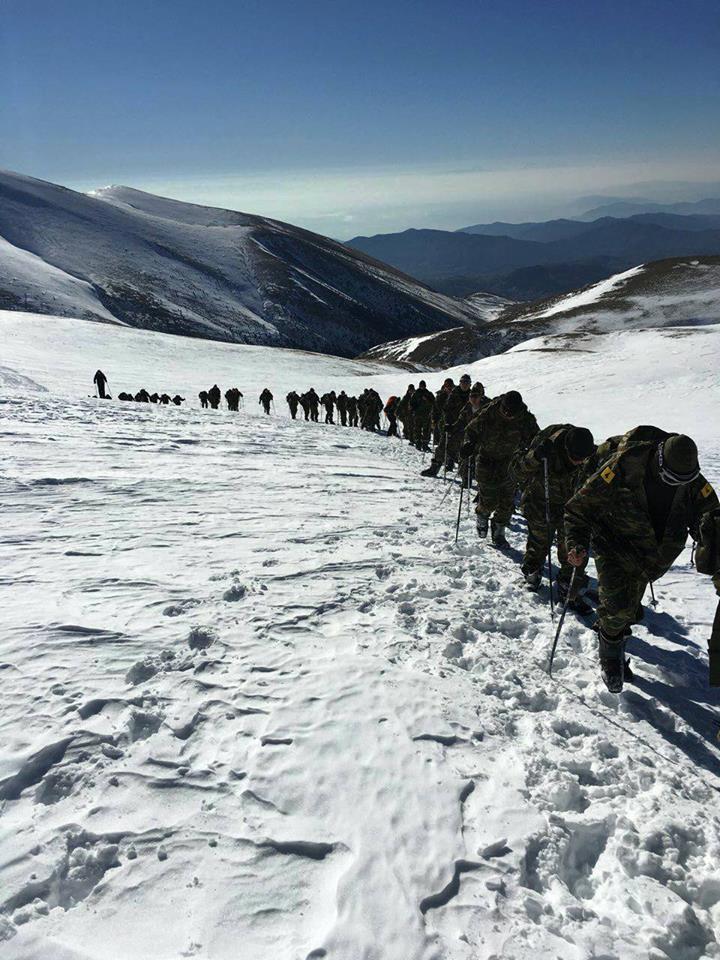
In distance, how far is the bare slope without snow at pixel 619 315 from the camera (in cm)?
8094

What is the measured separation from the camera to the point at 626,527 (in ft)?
15.6

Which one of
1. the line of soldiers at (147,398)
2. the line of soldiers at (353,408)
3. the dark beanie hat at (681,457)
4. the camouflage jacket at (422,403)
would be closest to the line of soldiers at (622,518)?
the dark beanie hat at (681,457)

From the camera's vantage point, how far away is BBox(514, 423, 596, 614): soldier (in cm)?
682

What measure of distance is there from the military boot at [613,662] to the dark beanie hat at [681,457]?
5.31 feet

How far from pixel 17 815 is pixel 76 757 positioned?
49cm

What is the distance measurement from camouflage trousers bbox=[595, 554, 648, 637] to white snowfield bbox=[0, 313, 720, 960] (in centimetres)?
63

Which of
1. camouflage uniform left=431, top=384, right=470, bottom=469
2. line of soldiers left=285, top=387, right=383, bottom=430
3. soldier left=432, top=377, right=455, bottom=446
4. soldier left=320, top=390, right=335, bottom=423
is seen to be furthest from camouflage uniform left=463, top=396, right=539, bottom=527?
soldier left=320, top=390, right=335, bottom=423

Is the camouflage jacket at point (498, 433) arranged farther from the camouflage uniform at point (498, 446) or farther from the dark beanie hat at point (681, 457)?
the dark beanie hat at point (681, 457)

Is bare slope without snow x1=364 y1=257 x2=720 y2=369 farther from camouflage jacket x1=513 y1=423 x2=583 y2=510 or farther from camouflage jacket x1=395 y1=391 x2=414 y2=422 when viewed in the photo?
camouflage jacket x1=513 y1=423 x2=583 y2=510

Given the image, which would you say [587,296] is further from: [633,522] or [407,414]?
[633,522]

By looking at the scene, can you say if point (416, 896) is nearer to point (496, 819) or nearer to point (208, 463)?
point (496, 819)

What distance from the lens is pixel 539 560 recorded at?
6.98 m

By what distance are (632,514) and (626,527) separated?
0.45ft

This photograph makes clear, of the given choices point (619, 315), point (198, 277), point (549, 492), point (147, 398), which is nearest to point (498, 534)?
point (549, 492)
